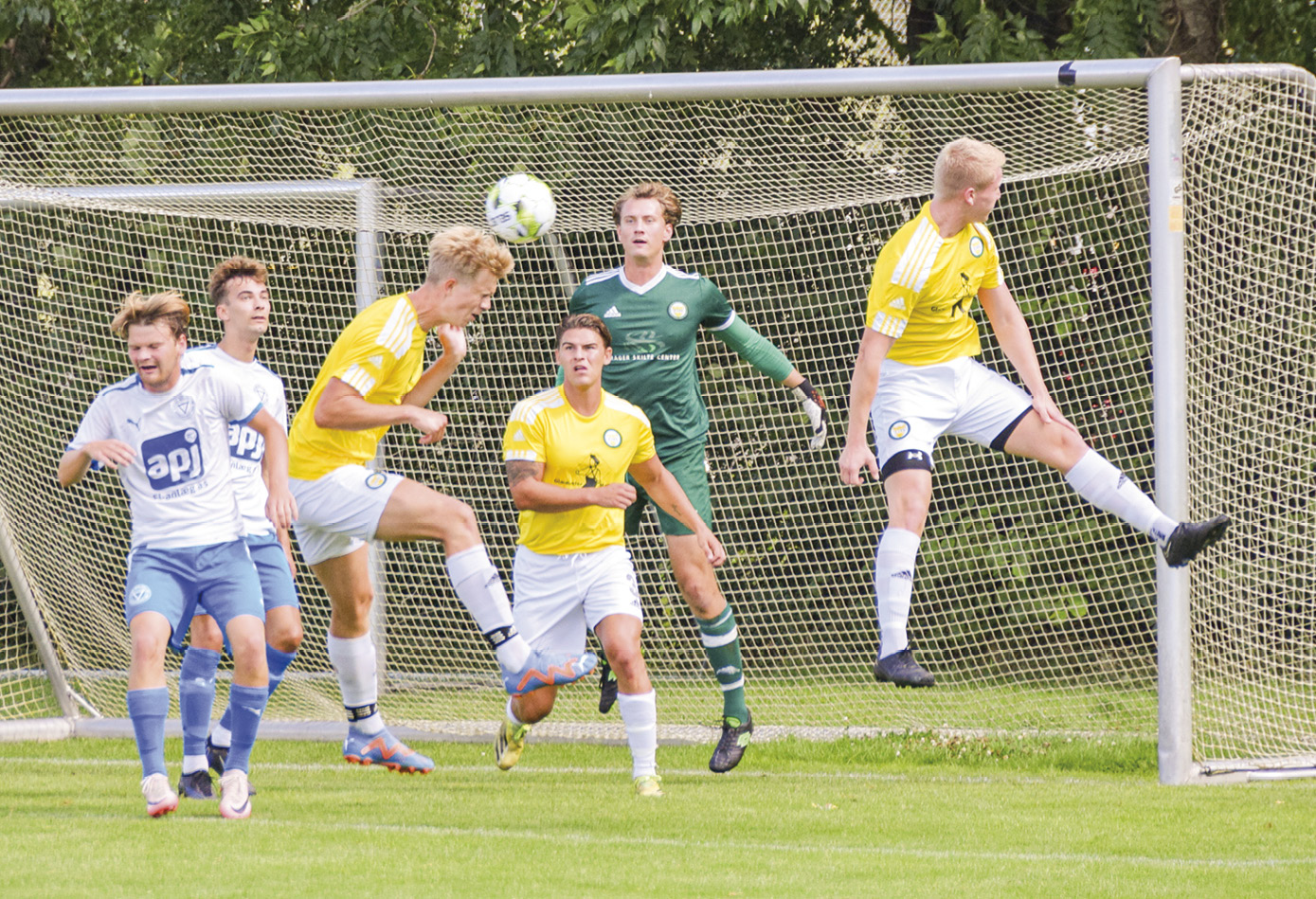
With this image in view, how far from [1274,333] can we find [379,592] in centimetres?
427

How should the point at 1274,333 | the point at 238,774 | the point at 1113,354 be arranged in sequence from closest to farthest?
the point at 238,774 < the point at 1274,333 < the point at 1113,354

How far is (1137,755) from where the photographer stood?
6996 millimetres

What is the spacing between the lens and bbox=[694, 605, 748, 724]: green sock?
22.6 ft

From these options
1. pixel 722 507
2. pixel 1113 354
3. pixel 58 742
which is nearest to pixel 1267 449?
pixel 1113 354

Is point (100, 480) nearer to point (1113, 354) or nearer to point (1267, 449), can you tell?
point (1113, 354)

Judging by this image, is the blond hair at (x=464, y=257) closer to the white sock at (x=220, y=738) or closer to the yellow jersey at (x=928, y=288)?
the yellow jersey at (x=928, y=288)

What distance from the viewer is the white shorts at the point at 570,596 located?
6.11 metres

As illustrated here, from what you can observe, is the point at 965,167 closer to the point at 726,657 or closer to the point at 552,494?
the point at 552,494

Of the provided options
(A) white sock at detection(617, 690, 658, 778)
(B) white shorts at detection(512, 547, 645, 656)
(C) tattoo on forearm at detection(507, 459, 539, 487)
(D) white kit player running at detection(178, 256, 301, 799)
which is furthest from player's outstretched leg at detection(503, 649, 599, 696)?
(D) white kit player running at detection(178, 256, 301, 799)

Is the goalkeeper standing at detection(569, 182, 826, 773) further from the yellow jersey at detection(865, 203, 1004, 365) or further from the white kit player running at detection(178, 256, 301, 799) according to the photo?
the white kit player running at detection(178, 256, 301, 799)

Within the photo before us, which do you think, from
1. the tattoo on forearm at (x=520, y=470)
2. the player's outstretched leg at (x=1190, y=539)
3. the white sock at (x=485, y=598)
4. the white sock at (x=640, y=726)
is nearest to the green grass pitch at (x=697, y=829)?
the white sock at (x=640, y=726)

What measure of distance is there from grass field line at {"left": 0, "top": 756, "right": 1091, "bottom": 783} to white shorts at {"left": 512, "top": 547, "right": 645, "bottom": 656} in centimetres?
101

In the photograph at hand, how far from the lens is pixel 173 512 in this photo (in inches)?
221

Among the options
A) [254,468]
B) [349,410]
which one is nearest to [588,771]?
[254,468]
